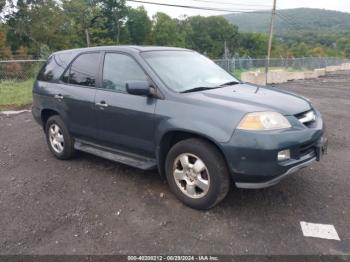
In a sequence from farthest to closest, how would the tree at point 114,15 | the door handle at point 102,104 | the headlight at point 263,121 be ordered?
the tree at point 114,15
the door handle at point 102,104
the headlight at point 263,121

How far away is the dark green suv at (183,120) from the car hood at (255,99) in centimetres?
1

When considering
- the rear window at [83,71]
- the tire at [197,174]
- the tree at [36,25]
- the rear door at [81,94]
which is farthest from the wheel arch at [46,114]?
the tree at [36,25]

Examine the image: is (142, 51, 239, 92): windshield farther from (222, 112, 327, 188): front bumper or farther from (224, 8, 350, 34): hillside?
(224, 8, 350, 34): hillside

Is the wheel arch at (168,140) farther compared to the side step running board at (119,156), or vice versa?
the side step running board at (119,156)

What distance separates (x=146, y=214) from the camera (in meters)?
3.68

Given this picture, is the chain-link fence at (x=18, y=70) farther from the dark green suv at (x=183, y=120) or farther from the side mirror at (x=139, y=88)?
the side mirror at (x=139, y=88)

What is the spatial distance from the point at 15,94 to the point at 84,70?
26.7 ft

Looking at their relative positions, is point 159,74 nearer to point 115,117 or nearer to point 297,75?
point 115,117

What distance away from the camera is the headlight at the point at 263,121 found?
3.27 metres

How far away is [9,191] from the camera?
4.36m

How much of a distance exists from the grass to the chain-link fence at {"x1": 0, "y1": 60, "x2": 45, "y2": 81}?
0.17m

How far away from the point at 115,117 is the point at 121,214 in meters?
1.20

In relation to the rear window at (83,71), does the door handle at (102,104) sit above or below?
below

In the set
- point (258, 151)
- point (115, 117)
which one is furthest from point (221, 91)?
point (115, 117)
